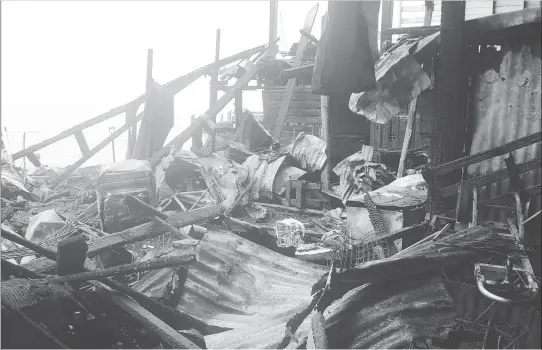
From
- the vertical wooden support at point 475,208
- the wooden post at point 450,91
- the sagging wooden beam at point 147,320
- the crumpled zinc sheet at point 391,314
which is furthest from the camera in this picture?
the wooden post at point 450,91

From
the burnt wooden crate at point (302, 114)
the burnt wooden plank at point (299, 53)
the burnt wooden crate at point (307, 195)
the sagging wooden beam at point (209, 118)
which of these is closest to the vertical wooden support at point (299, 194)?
the burnt wooden crate at point (307, 195)

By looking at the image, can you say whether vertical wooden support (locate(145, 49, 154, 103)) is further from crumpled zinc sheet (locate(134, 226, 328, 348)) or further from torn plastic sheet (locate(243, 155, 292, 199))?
crumpled zinc sheet (locate(134, 226, 328, 348))

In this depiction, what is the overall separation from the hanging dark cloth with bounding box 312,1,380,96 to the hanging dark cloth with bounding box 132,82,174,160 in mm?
10240

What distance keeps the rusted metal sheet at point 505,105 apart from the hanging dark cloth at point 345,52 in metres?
2.08

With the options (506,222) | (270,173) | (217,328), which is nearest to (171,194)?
(270,173)

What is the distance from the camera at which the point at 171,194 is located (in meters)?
12.7

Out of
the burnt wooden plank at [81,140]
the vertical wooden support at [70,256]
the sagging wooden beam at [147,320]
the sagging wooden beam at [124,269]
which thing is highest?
the burnt wooden plank at [81,140]

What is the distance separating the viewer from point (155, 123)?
13.9m

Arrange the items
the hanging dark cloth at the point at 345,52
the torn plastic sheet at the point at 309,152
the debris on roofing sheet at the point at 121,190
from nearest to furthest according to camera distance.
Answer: the hanging dark cloth at the point at 345,52, the debris on roofing sheet at the point at 121,190, the torn plastic sheet at the point at 309,152

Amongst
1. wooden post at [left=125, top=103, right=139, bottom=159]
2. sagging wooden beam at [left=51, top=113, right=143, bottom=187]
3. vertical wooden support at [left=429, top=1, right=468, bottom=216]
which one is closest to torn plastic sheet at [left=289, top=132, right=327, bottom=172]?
wooden post at [left=125, top=103, right=139, bottom=159]

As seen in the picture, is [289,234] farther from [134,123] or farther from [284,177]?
[134,123]

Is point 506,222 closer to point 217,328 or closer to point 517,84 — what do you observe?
point 517,84

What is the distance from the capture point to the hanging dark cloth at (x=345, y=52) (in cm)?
419

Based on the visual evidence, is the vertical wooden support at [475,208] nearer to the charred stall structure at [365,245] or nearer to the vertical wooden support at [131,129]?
the charred stall structure at [365,245]
